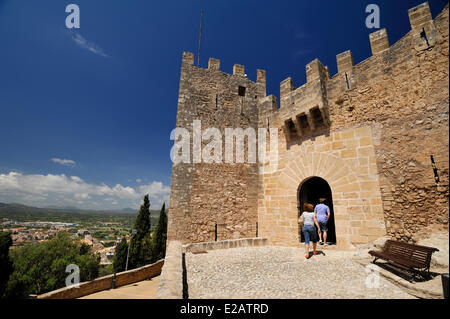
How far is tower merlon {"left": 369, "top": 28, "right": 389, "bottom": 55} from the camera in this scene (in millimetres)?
5824

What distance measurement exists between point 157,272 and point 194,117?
10555 millimetres

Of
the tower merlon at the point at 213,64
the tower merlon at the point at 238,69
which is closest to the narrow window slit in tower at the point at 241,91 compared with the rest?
the tower merlon at the point at 238,69

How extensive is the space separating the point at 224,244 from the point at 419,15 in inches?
335

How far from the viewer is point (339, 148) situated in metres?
6.39

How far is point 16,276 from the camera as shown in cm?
2020

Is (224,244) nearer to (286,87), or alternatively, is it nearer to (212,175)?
(212,175)

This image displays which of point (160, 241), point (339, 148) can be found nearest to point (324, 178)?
point (339, 148)

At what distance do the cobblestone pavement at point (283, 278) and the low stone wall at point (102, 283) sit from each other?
8.34 m

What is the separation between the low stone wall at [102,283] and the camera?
9258 millimetres

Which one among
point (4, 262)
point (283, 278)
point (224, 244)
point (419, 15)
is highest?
point (419, 15)

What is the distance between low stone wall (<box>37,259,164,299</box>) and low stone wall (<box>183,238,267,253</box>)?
7.53m

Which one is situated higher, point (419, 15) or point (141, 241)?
point (419, 15)
